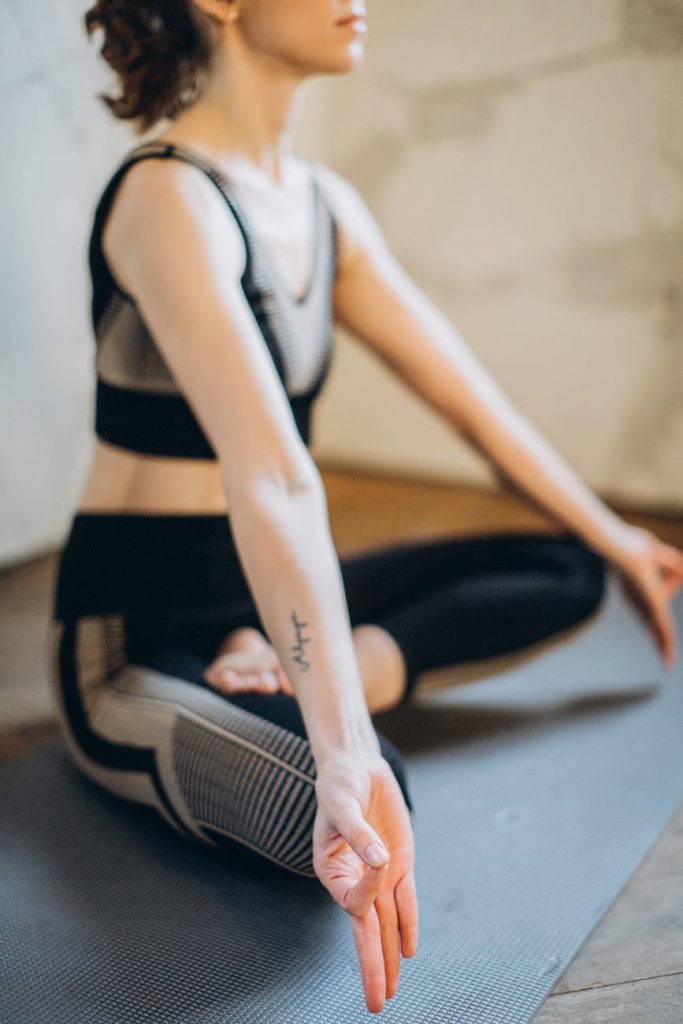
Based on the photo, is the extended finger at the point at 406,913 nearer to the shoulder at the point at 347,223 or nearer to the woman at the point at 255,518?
the woman at the point at 255,518

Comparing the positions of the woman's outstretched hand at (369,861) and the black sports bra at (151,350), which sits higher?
the black sports bra at (151,350)

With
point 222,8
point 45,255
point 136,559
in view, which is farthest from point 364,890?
point 45,255

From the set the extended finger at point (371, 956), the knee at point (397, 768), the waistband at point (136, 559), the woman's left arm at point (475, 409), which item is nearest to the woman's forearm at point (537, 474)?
the woman's left arm at point (475, 409)

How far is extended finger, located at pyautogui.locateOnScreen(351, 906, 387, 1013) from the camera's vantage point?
2.44 ft

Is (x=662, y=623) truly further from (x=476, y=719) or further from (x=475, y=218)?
(x=475, y=218)

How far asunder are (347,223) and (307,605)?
63 centimetres

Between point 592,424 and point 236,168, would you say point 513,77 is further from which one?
point 236,168

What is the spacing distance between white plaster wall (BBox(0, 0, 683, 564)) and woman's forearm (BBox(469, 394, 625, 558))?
1.03 meters

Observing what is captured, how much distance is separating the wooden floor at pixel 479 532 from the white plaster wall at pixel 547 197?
208 millimetres

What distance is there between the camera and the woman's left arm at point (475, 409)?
1.36 m

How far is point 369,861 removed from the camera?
705 mm

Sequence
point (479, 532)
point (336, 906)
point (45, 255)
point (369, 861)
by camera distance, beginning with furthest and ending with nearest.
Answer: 1. point (45, 255)
2. point (479, 532)
3. point (336, 906)
4. point (369, 861)

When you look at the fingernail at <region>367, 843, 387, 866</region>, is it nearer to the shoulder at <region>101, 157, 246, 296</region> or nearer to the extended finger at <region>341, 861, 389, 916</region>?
the extended finger at <region>341, 861, 389, 916</region>

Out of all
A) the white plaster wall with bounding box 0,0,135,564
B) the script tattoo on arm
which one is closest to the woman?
the script tattoo on arm
